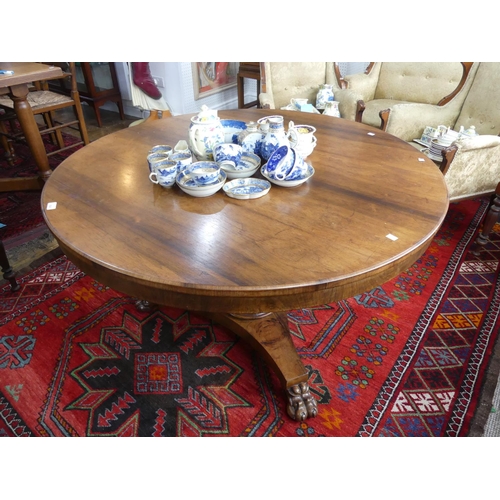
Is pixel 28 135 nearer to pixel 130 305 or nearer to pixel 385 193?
pixel 130 305

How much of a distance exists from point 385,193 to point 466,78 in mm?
1992

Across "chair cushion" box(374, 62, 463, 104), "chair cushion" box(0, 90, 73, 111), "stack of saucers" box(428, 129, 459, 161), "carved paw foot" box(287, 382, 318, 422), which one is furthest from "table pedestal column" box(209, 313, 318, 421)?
"chair cushion" box(374, 62, 463, 104)

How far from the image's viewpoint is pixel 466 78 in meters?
2.57

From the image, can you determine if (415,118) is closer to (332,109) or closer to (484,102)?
(484,102)

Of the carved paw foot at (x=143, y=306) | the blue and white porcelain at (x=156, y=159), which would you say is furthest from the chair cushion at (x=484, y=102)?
the carved paw foot at (x=143, y=306)

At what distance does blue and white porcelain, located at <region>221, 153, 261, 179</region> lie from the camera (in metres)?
1.30

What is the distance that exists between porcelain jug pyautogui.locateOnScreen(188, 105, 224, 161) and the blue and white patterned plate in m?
0.19

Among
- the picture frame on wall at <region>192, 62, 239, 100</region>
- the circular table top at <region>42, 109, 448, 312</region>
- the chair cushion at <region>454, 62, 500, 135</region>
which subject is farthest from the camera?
the picture frame on wall at <region>192, 62, 239, 100</region>

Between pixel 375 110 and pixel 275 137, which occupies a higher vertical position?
pixel 275 137

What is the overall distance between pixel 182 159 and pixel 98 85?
3.56 meters

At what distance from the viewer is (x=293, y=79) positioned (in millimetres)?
3014

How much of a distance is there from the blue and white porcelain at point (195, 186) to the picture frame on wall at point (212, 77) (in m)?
3.03

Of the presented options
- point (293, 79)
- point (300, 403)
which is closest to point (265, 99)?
point (293, 79)

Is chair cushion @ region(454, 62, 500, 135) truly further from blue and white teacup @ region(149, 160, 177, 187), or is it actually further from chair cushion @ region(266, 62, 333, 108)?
blue and white teacup @ region(149, 160, 177, 187)
